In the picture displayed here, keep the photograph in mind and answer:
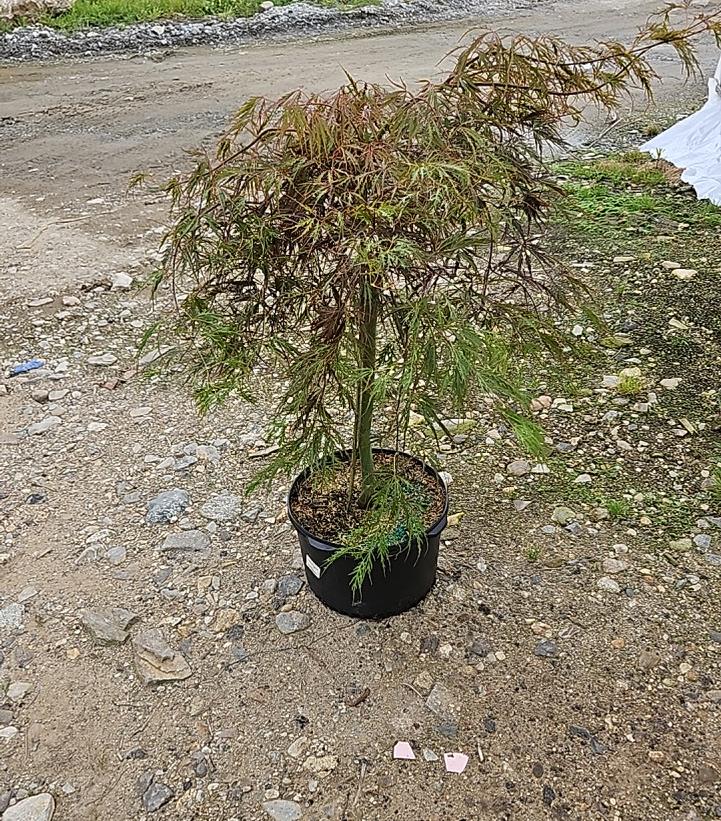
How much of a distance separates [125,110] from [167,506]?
505 centimetres

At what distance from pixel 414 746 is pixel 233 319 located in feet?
3.59

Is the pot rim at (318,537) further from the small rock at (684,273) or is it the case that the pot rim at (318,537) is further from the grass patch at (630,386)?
the small rock at (684,273)

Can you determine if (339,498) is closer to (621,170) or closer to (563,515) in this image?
(563,515)

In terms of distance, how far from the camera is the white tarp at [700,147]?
185 inches

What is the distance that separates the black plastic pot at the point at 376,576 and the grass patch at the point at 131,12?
847 centimetres

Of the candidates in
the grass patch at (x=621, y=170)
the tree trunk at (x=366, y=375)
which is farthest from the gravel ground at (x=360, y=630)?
the grass patch at (x=621, y=170)

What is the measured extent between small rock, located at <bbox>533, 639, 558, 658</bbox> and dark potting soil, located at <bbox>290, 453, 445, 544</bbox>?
1.44 ft

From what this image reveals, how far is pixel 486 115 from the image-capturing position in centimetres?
167

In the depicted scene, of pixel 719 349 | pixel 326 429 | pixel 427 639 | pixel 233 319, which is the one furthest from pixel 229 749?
pixel 719 349

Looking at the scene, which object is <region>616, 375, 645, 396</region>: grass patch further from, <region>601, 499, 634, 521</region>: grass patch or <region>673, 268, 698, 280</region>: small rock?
<region>673, 268, 698, 280</region>: small rock

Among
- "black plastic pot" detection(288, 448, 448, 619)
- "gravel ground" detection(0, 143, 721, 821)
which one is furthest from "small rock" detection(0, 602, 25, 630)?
"black plastic pot" detection(288, 448, 448, 619)

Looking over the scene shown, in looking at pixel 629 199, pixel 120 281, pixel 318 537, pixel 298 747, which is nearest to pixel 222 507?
pixel 318 537

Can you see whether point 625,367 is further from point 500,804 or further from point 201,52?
point 201,52

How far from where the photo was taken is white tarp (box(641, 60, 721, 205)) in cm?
469
